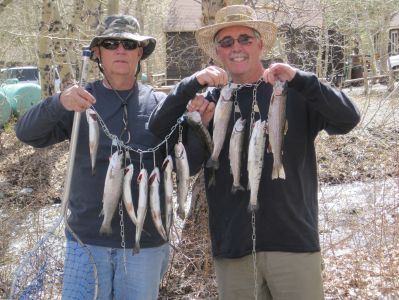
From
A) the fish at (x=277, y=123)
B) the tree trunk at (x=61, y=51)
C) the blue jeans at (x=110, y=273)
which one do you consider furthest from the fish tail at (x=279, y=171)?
the tree trunk at (x=61, y=51)

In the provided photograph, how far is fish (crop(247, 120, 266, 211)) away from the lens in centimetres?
292

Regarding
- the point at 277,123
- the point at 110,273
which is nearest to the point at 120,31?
the point at 277,123

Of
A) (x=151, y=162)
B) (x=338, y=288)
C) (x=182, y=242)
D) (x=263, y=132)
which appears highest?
(x=263, y=132)

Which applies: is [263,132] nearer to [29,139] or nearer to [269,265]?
[269,265]

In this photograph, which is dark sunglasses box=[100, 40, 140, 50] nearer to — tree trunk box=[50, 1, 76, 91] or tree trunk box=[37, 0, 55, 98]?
tree trunk box=[50, 1, 76, 91]

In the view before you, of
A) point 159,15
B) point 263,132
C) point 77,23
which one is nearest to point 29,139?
point 263,132

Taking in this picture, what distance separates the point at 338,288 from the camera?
5.51 meters

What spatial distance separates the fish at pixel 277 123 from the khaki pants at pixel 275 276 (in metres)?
0.50

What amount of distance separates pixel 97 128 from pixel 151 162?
1.29ft

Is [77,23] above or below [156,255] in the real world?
above

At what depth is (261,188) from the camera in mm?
3078

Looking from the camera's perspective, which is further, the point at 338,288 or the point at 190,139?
the point at 338,288

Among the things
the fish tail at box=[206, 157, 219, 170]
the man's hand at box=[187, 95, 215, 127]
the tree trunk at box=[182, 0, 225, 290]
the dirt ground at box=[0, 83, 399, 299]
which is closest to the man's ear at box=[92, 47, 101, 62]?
the man's hand at box=[187, 95, 215, 127]

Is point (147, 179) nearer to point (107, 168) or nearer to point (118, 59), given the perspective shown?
point (107, 168)
